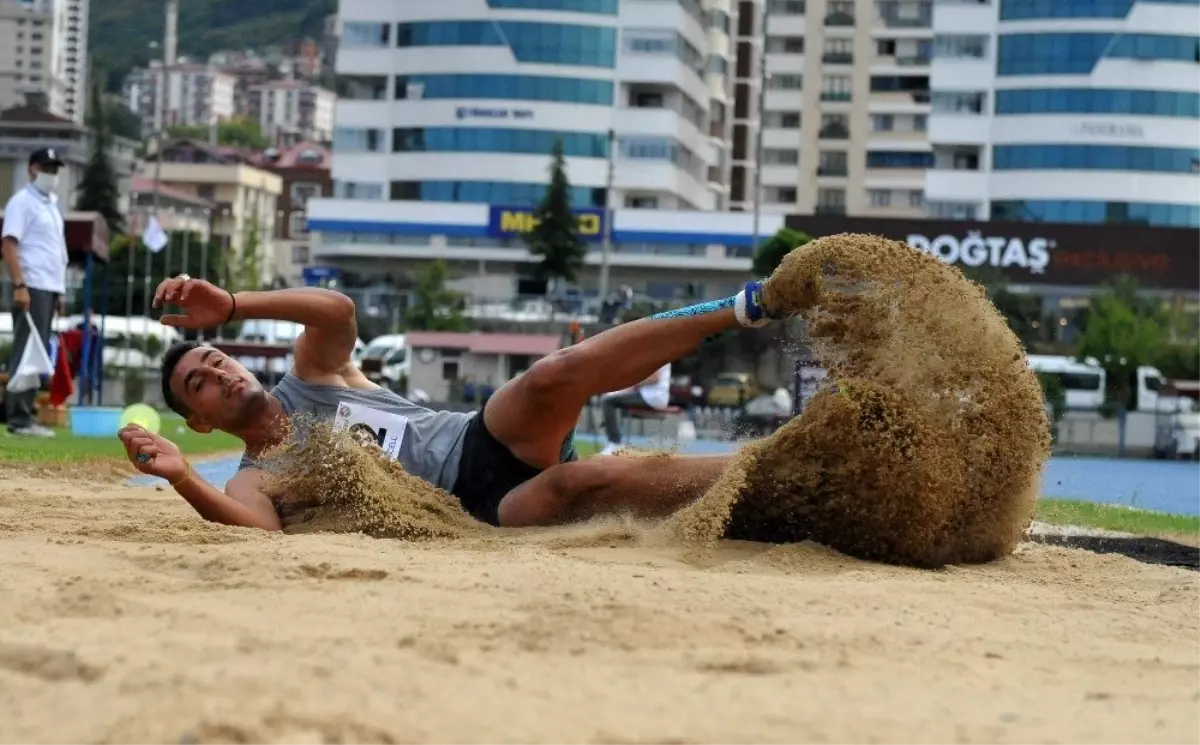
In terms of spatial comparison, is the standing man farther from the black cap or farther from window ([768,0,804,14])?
window ([768,0,804,14])

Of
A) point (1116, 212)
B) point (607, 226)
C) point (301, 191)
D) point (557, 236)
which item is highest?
point (301, 191)

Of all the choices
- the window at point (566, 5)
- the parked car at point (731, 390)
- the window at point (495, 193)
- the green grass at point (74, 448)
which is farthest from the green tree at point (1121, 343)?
the window at point (566, 5)

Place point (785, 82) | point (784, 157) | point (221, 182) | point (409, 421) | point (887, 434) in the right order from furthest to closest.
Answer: point (221, 182), point (784, 157), point (785, 82), point (409, 421), point (887, 434)

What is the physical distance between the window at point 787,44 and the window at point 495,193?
2401 centimetres

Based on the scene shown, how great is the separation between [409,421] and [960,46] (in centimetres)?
8235

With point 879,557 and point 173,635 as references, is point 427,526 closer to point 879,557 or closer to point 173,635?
point 879,557

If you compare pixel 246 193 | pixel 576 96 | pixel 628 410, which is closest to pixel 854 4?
pixel 576 96

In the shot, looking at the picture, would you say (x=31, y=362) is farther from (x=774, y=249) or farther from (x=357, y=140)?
(x=357, y=140)

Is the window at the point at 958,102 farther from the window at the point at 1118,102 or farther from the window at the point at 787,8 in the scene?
the window at the point at 787,8

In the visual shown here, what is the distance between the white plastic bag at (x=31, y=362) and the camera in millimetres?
14695

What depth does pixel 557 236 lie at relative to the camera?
3189 inches

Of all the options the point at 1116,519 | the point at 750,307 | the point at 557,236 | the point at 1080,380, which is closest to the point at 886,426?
the point at 750,307

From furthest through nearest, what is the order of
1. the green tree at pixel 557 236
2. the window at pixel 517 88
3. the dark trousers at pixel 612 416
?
the window at pixel 517 88, the green tree at pixel 557 236, the dark trousers at pixel 612 416

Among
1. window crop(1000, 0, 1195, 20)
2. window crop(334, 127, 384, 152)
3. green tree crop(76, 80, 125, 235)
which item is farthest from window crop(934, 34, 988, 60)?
green tree crop(76, 80, 125, 235)
